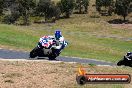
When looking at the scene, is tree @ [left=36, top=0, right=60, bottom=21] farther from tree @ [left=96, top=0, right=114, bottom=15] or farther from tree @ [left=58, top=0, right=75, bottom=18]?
tree @ [left=96, top=0, right=114, bottom=15]

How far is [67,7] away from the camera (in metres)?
135

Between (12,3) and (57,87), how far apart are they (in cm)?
13317

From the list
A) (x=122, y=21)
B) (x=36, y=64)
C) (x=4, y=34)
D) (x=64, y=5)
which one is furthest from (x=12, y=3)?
Answer: (x=36, y=64)

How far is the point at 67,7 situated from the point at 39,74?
120164mm

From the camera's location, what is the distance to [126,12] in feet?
426

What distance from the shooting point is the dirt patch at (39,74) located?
1441 centimetres

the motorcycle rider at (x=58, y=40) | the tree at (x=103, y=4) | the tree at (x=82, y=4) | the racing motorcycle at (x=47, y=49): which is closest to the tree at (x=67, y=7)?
the tree at (x=82, y=4)

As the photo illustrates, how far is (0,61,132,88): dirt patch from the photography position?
1441 cm

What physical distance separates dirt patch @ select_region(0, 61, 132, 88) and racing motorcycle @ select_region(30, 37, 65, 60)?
3.34m

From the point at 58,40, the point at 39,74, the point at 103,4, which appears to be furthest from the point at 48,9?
the point at 39,74

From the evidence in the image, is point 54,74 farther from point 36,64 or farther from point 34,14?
point 34,14

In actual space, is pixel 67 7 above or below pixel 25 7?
below

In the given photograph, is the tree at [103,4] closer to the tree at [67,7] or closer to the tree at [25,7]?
the tree at [67,7]

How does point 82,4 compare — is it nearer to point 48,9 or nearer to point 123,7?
point 48,9
